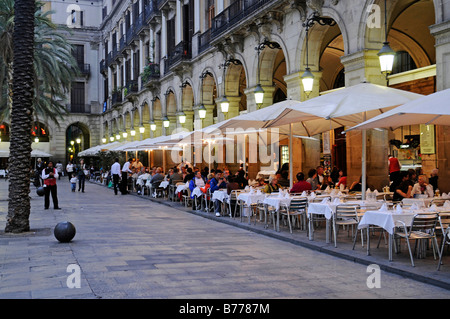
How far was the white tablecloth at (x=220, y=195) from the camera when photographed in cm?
Result: 1427

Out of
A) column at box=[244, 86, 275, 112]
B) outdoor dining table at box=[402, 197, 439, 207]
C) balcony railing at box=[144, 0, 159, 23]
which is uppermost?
balcony railing at box=[144, 0, 159, 23]

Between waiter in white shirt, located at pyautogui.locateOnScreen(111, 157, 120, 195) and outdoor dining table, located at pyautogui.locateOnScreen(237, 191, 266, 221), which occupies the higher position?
waiter in white shirt, located at pyautogui.locateOnScreen(111, 157, 120, 195)

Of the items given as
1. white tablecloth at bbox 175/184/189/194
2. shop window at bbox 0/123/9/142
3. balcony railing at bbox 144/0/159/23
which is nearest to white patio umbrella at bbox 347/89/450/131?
white tablecloth at bbox 175/184/189/194

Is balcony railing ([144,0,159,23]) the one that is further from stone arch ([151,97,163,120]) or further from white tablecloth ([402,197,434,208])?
white tablecloth ([402,197,434,208])

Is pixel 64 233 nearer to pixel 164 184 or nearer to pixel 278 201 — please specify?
pixel 278 201

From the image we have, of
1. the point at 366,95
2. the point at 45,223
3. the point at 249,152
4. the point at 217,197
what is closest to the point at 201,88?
the point at 249,152

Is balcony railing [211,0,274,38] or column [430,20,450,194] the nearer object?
column [430,20,450,194]

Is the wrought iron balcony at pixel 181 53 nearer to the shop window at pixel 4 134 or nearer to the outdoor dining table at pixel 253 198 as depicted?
the outdoor dining table at pixel 253 198

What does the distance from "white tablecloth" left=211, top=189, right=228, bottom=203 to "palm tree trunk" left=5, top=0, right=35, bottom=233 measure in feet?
17.7

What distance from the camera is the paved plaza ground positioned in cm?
607

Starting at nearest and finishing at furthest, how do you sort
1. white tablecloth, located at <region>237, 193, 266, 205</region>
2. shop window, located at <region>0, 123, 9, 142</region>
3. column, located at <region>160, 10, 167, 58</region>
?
white tablecloth, located at <region>237, 193, 266, 205</region>, column, located at <region>160, 10, 167, 58</region>, shop window, located at <region>0, 123, 9, 142</region>

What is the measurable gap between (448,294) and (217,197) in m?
8.93

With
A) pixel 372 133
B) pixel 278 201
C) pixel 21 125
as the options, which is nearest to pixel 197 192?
pixel 278 201

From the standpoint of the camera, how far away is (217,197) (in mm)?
14469
